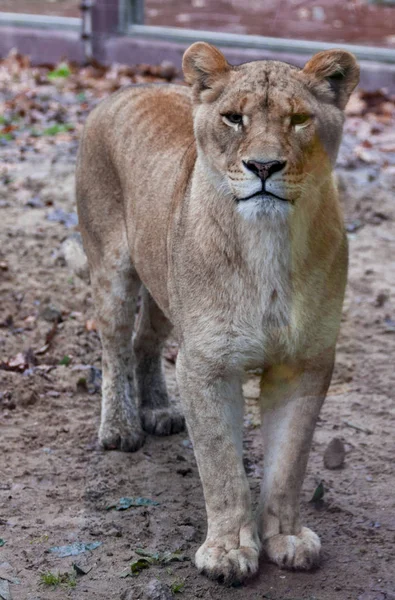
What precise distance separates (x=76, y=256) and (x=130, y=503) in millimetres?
2028

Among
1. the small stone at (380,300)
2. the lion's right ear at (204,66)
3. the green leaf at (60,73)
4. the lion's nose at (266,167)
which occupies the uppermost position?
the lion's right ear at (204,66)

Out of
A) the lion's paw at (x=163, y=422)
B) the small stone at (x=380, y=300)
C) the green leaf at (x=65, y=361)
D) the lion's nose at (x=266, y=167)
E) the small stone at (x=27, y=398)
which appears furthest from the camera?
the small stone at (x=380, y=300)

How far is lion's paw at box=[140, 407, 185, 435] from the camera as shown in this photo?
432cm

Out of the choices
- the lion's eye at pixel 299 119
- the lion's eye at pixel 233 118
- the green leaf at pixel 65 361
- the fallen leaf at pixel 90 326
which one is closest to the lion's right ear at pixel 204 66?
the lion's eye at pixel 233 118

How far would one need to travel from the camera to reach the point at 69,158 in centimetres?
761

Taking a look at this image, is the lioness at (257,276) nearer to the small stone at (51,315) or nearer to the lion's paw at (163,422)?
the lion's paw at (163,422)

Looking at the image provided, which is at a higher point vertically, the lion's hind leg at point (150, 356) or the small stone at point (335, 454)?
the lion's hind leg at point (150, 356)

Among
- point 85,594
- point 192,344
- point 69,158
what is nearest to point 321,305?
point 192,344

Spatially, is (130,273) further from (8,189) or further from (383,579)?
(8,189)

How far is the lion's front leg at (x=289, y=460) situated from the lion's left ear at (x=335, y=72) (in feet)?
2.79

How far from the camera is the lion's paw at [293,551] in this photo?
319 centimetres

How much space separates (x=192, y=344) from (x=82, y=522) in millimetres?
845

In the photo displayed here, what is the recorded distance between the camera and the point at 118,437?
4.15 m

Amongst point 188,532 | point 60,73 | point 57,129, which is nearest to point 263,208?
point 188,532
